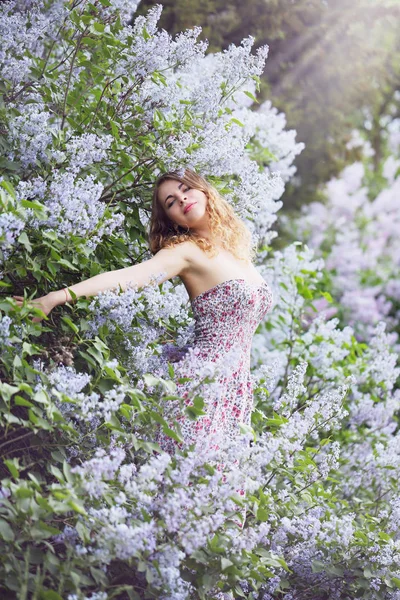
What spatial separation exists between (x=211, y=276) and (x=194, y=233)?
0.22 metres

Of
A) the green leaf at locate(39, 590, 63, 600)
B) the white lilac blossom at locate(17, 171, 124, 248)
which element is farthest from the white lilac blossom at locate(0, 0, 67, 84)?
the green leaf at locate(39, 590, 63, 600)

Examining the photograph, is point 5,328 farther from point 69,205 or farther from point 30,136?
point 30,136

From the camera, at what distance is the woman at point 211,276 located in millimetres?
2668

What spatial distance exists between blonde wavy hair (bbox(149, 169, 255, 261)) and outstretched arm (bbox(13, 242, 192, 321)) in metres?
0.07

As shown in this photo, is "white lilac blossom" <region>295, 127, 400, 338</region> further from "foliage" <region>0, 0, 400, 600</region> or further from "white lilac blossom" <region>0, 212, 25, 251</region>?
"white lilac blossom" <region>0, 212, 25, 251</region>

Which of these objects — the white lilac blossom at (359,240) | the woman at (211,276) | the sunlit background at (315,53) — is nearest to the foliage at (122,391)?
the woman at (211,276)

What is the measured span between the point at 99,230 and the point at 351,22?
5.25 metres

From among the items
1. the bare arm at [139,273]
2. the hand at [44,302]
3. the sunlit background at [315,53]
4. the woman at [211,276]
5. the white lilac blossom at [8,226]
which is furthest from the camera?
the sunlit background at [315,53]

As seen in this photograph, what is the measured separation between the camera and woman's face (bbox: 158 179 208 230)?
2.81m

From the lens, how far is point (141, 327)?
8.52 ft

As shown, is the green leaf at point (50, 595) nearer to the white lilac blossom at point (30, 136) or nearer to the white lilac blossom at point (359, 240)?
the white lilac blossom at point (30, 136)

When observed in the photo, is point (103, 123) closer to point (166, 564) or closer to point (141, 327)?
point (141, 327)

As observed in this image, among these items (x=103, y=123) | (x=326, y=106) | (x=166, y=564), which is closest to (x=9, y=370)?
(x=166, y=564)

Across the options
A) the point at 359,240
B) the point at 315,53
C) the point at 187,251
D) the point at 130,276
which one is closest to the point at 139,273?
the point at 130,276
